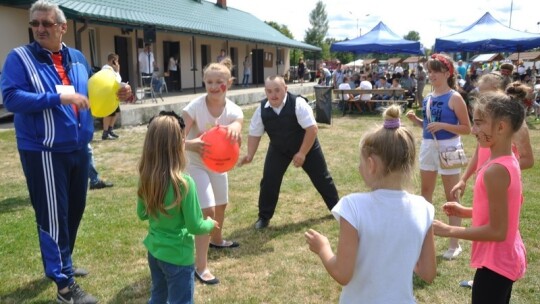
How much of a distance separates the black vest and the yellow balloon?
5.89 ft

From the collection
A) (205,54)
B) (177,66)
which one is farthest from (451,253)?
(205,54)

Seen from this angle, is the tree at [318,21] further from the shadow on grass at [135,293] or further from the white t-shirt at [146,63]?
the shadow on grass at [135,293]

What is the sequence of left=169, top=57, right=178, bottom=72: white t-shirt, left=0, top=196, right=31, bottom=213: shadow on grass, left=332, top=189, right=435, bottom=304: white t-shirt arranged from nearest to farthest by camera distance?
left=332, top=189, right=435, bottom=304: white t-shirt, left=0, top=196, right=31, bottom=213: shadow on grass, left=169, top=57, right=178, bottom=72: white t-shirt

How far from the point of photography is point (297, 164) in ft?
15.0

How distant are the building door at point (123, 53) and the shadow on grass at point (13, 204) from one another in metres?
12.0

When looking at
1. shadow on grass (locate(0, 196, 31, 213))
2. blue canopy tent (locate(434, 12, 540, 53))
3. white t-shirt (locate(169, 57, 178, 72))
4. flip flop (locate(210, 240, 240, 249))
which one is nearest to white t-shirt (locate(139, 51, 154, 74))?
white t-shirt (locate(169, 57, 178, 72))

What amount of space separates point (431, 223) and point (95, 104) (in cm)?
239

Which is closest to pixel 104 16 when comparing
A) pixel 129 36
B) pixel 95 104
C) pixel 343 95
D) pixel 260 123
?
pixel 129 36

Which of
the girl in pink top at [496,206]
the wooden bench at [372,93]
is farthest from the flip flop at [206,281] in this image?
the wooden bench at [372,93]

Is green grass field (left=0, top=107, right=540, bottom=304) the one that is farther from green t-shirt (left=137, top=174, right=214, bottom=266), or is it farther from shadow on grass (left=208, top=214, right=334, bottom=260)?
green t-shirt (left=137, top=174, right=214, bottom=266)

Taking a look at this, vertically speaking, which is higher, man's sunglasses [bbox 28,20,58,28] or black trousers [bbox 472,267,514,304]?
man's sunglasses [bbox 28,20,58,28]

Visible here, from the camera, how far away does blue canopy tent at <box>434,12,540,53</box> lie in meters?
13.8

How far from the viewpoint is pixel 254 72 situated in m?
29.8

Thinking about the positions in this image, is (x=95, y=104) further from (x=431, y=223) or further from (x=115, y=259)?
(x=431, y=223)
